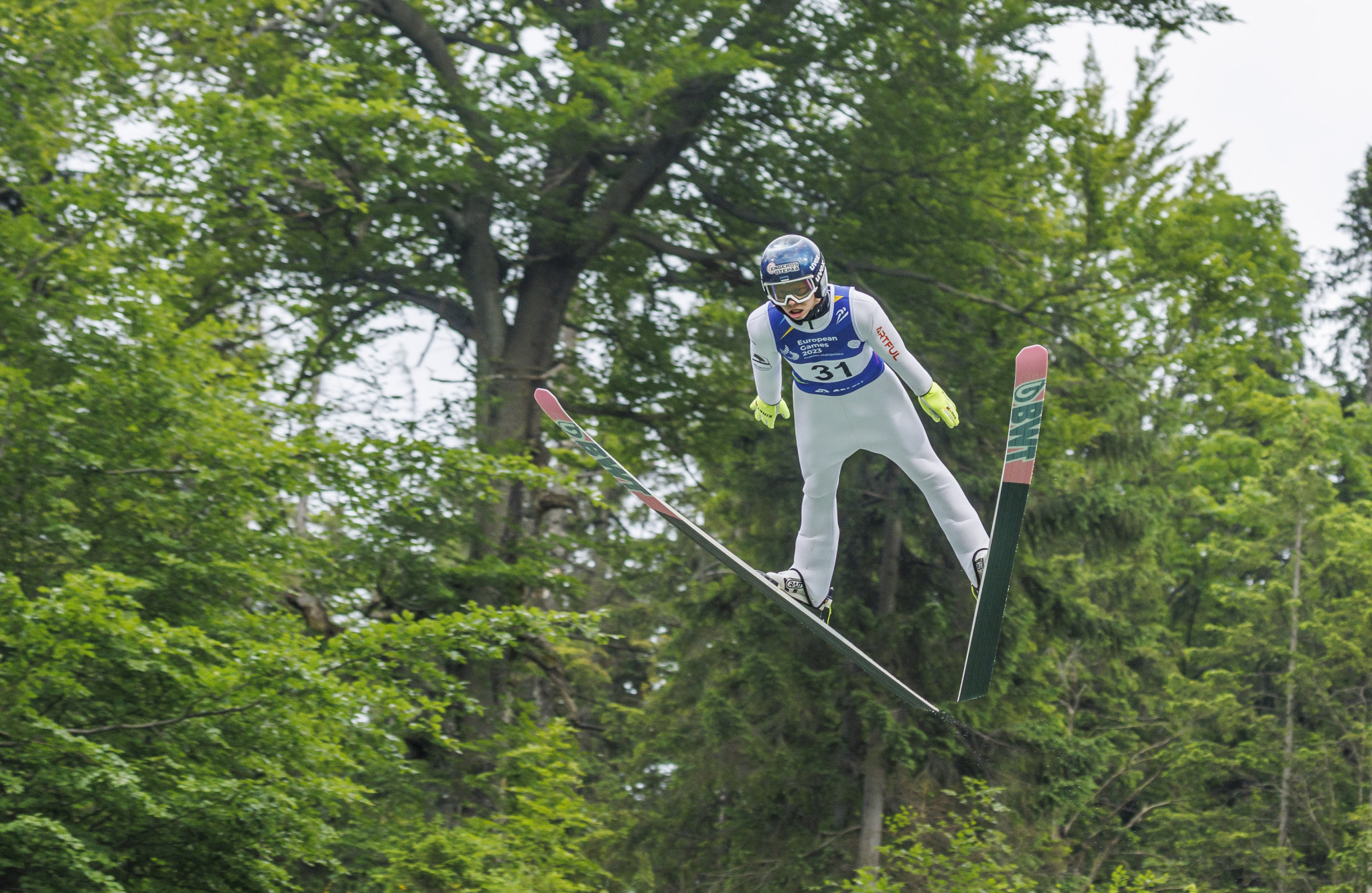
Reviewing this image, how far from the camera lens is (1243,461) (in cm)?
2314

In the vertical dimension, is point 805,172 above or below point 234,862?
above

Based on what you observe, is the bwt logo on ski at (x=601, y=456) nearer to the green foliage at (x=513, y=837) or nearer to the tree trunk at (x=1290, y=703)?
the green foliage at (x=513, y=837)

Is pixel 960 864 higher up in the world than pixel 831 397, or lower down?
lower down

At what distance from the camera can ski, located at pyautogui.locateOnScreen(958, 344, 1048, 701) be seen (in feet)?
13.3

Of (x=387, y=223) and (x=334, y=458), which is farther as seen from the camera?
(x=387, y=223)

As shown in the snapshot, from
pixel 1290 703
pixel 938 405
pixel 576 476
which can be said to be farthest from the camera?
pixel 1290 703

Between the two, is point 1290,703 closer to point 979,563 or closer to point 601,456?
point 979,563

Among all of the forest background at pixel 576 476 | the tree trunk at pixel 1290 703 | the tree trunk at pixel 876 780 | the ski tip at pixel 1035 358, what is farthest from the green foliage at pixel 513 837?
the tree trunk at pixel 1290 703

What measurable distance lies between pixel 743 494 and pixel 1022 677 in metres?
3.94

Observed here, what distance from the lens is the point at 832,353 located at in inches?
182

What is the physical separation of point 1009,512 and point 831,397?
81cm

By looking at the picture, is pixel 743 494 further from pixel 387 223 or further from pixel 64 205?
pixel 64 205

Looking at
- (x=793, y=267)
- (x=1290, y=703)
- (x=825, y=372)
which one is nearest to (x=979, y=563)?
(x=825, y=372)

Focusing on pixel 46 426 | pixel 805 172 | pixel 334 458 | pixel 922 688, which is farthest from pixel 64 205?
pixel 922 688
